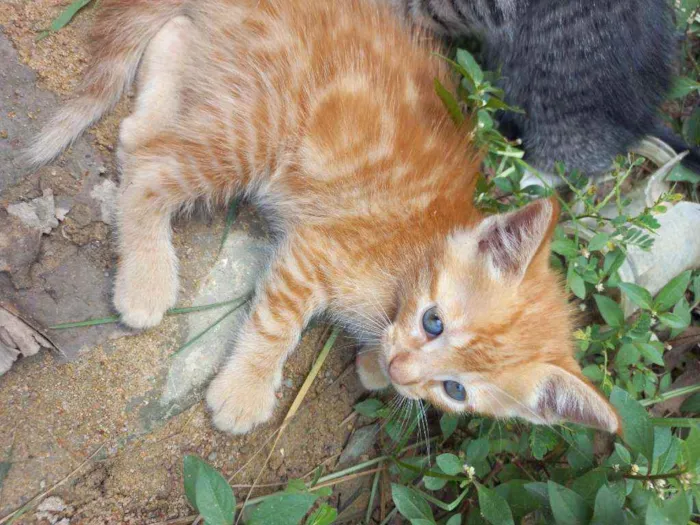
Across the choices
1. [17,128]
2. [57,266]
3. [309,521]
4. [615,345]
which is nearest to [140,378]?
[57,266]

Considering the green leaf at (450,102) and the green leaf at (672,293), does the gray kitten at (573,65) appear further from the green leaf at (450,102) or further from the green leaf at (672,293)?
the green leaf at (672,293)

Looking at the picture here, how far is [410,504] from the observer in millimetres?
1427

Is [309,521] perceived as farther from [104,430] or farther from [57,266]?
[57,266]

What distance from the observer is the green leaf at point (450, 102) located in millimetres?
1600

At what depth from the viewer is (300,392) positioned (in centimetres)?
167

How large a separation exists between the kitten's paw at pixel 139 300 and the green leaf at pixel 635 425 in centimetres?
117

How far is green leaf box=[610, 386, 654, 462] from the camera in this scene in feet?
4.10

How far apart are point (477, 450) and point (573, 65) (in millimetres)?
1174

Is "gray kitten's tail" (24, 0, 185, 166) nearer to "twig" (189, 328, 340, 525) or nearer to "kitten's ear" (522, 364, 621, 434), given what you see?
"twig" (189, 328, 340, 525)

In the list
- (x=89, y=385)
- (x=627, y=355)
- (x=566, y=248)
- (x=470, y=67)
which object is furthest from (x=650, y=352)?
(x=89, y=385)

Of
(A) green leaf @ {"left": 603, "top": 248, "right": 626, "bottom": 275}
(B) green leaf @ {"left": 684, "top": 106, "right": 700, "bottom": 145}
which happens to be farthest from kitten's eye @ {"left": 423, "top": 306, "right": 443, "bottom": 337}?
(B) green leaf @ {"left": 684, "top": 106, "right": 700, "bottom": 145}

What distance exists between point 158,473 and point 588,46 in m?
1.72

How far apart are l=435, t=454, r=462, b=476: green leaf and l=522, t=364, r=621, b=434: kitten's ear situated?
22cm

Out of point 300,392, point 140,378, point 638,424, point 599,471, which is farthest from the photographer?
point 300,392
